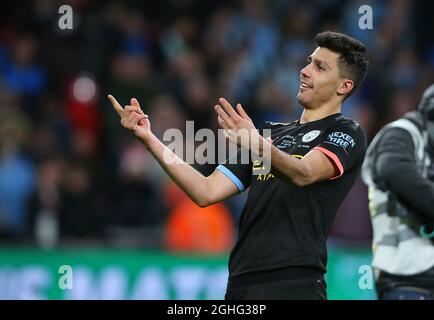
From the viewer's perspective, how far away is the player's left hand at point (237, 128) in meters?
4.82

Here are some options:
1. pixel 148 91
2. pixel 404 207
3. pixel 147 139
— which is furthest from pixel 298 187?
pixel 148 91

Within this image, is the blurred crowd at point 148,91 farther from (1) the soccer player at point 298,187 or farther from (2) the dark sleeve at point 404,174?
(1) the soccer player at point 298,187

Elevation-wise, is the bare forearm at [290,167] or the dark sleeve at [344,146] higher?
the dark sleeve at [344,146]

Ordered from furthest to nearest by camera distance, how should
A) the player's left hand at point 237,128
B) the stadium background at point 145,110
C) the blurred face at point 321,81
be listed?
1. the stadium background at point 145,110
2. the blurred face at point 321,81
3. the player's left hand at point 237,128

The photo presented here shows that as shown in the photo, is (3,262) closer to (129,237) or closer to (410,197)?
(129,237)

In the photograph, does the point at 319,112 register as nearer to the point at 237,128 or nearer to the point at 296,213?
the point at 296,213

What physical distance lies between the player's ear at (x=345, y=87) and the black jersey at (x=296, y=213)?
17 centimetres

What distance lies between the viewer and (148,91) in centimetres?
1178

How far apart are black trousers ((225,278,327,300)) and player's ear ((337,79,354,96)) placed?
0.99 m

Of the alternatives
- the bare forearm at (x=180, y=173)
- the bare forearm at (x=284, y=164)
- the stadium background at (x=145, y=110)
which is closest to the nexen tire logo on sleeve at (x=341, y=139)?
the bare forearm at (x=284, y=164)

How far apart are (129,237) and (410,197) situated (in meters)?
5.06

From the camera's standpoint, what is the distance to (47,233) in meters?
10.5

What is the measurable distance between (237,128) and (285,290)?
0.86 meters

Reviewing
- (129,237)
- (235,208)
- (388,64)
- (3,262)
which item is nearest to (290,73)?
(388,64)
